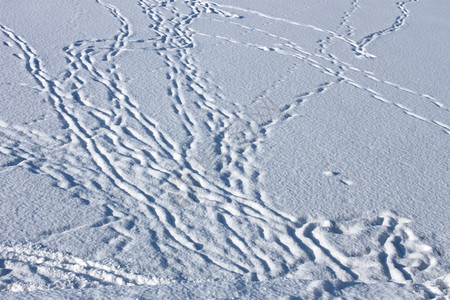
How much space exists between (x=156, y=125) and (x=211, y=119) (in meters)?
0.51

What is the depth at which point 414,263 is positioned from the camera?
10.4 ft

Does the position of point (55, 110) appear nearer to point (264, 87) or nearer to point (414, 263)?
point (264, 87)

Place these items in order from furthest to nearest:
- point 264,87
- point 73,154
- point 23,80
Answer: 1. point 264,87
2. point 23,80
3. point 73,154

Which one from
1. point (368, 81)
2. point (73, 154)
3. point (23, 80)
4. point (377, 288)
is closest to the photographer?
point (377, 288)

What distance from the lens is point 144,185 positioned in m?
3.69

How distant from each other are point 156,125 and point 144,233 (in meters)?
1.47

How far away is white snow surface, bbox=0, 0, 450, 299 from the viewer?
9.68ft

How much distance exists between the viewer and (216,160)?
4062 mm

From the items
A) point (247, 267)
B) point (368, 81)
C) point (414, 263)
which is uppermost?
point (368, 81)

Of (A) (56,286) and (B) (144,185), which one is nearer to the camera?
(A) (56,286)

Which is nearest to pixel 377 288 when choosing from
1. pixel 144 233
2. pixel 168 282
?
pixel 168 282

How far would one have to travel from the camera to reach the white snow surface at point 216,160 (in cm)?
295

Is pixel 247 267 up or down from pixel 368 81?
down

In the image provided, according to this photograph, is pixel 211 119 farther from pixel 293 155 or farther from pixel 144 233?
pixel 144 233
